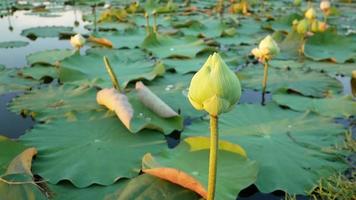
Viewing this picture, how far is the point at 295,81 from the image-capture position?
9.82ft

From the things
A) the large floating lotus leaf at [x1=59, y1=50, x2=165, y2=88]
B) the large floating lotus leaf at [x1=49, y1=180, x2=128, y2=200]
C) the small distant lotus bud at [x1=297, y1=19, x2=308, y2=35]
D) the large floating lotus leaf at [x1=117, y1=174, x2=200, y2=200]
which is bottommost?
the large floating lotus leaf at [x1=49, y1=180, x2=128, y2=200]

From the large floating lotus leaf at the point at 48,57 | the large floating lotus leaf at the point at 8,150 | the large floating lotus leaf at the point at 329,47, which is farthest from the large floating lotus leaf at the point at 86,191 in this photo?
the large floating lotus leaf at the point at 329,47

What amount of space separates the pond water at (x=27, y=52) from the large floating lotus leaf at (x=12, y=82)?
65 millimetres

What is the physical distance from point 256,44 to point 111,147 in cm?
279

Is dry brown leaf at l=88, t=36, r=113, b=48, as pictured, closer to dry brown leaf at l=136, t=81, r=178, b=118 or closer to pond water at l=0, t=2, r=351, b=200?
pond water at l=0, t=2, r=351, b=200

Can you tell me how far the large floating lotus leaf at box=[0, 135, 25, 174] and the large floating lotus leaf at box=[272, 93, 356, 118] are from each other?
5.28 ft

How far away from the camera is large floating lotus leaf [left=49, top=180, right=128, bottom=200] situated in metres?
1.56

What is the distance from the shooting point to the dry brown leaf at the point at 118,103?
206 centimetres

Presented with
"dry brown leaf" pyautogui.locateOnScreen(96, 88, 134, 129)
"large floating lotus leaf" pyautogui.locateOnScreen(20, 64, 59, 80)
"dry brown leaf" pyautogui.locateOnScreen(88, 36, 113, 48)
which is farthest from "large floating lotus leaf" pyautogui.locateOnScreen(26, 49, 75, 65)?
"dry brown leaf" pyautogui.locateOnScreen(96, 88, 134, 129)

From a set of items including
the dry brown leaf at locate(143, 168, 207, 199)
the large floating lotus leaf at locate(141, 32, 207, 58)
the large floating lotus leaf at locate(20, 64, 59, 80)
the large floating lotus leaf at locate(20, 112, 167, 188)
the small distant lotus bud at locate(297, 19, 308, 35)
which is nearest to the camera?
the dry brown leaf at locate(143, 168, 207, 199)

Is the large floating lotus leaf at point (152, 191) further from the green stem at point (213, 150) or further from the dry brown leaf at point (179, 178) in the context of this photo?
the green stem at point (213, 150)

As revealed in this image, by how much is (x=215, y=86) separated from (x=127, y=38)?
3.45m

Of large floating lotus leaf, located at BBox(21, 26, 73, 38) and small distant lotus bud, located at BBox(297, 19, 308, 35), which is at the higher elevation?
small distant lotus bud, located at BBox(297, 19, 308, 35)

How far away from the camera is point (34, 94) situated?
2674mm
